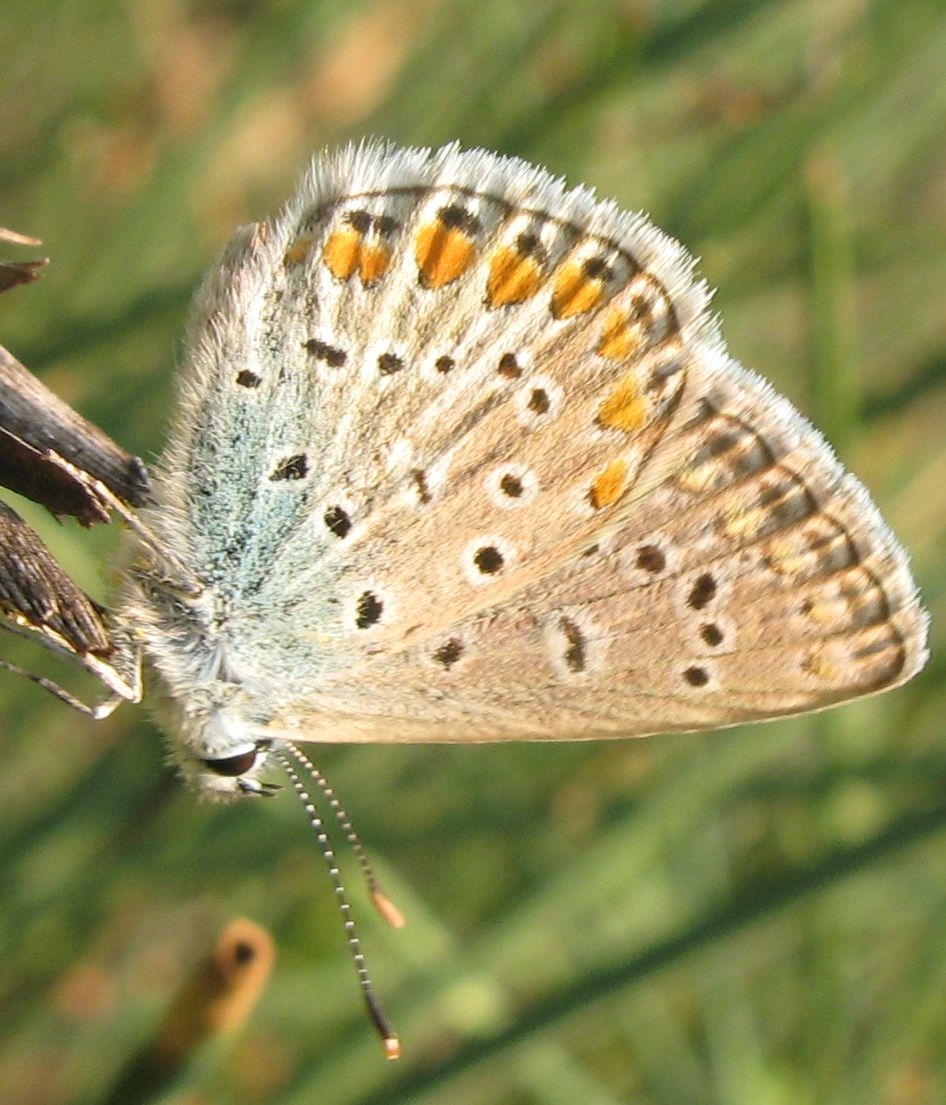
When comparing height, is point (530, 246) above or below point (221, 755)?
above

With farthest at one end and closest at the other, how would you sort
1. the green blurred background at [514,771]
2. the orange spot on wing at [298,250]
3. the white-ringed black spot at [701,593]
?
the green blurred background at [514,771]
the white-ringed black spot at [701,593]
the orange spot on wing at [298,250]

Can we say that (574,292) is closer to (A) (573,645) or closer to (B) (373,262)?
(B) (373,262)

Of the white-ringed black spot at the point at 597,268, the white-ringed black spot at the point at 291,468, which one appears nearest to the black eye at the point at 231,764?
the white-ringed black spot at the point at 291,468

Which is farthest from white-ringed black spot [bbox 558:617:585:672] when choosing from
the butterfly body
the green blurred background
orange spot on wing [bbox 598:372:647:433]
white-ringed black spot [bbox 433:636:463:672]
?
the green blurred background

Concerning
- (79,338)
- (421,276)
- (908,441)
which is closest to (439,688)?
(421,276)

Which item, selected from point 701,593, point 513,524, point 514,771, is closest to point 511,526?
point 513,524

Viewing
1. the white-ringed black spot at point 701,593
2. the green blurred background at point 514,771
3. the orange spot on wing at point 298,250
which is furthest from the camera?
the green blurred background at point 514,771

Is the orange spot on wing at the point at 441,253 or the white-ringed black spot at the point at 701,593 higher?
the orange spot on wing at the point at 441,253

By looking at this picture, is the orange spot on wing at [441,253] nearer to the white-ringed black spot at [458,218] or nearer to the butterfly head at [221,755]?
the white-ringed black spot at [458,218]
